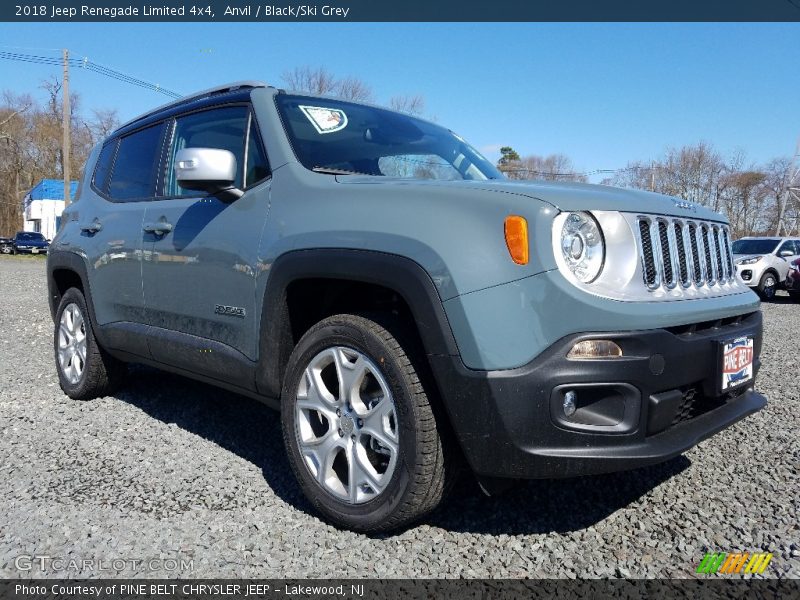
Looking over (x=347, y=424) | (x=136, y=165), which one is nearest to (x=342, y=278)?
(x=347, y=424)

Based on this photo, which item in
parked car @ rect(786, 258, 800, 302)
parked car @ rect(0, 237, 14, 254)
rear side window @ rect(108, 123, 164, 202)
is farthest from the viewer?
parked car @ rect(0, 237, 14, 254)

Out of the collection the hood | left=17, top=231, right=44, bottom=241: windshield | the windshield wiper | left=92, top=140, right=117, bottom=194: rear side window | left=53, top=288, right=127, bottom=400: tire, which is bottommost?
left=53, top=288, right=127, bottom=400: tire

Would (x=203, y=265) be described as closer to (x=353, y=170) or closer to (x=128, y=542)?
(x=353, y=170)

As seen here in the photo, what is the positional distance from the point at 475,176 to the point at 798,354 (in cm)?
504

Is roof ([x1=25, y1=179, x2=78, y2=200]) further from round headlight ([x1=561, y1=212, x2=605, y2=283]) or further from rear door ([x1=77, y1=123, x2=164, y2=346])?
round headlight ([x1=561, y1=212, x2=605, y2=283])

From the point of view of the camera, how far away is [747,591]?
210 centimetres

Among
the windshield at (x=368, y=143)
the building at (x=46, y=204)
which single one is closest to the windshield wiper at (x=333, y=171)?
the windshield at (x=368, y=143)

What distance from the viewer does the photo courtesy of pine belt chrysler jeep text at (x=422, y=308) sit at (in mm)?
2082

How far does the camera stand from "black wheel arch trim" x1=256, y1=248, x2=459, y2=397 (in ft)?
7.19

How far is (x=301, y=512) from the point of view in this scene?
8.83 feet

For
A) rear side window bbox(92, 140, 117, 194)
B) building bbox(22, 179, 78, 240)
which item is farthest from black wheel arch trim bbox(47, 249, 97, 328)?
building bbox(22, 179, 78, 240)

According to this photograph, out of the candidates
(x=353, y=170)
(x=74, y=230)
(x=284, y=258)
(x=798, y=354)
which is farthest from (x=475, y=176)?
(x=798, y=354)

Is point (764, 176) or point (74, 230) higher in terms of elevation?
point (764, 176)

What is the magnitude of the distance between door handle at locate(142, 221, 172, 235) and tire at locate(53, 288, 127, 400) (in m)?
1.09
